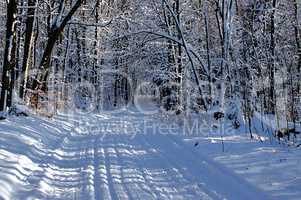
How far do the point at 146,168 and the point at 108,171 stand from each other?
Answer: 95 cm

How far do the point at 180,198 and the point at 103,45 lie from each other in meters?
29.3

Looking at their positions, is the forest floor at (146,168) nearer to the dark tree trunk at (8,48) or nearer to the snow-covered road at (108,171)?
the snow-covered road at (108,171)

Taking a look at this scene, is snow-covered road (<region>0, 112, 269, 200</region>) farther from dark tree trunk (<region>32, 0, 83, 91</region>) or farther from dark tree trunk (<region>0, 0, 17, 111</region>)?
dark tree trunk (<region>32, 0, 83, 91</region>)

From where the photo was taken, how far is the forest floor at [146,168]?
7.20 m

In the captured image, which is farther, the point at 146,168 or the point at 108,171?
the point at 146,168

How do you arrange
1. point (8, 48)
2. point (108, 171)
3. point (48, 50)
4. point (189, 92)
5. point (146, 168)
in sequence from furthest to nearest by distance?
point (189, 92) < point (48, 50) < point (8, 48) < point (146, 168) < point (108, 171)

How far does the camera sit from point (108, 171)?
9008 millimetres

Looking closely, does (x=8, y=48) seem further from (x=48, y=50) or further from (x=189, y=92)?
(x=189, y=92)

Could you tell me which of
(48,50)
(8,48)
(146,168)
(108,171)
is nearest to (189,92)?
(48,50)

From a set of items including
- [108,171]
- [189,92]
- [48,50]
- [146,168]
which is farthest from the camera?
[189,92]

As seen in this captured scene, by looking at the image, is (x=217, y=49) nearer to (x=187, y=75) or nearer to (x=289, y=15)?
Answer: (x=187, y=75)

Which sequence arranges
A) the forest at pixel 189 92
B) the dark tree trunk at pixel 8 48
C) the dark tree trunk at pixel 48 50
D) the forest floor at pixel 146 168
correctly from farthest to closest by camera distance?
the dark tree trunk at pixel 48 50 → the dark tree trunk at pixel 8 48 → the forest at pixel 189 92 → the forest floor at pixel 146 168

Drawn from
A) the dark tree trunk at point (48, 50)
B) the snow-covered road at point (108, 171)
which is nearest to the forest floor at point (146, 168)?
the snow-covered road at point (108, 171)

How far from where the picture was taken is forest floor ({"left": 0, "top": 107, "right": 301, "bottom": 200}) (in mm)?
7195
